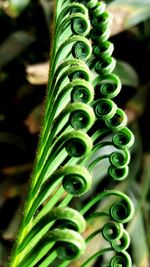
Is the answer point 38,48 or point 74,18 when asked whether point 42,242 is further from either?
point 38,48

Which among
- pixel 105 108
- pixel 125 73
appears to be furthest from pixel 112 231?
pixel 125 73

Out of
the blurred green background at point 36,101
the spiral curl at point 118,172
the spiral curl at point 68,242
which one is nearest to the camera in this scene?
the spiral curl at point 68,242

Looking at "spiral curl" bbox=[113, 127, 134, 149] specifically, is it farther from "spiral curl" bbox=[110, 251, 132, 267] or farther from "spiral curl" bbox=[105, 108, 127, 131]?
"spiral curl" bbox=[110, 251, 132, 267]

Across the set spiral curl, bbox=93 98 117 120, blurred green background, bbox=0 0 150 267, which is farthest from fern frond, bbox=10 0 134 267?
blurred green background, bbox=0 0 150 267

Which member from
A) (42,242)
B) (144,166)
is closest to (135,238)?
(144,166)

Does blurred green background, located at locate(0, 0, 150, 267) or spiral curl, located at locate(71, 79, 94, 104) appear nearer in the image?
spiral curl, located at locate(71, 79, 94, 104)

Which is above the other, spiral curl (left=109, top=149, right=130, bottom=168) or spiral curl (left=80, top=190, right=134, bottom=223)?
spiral curl (left=109, top=149, right=130, bottom=168)

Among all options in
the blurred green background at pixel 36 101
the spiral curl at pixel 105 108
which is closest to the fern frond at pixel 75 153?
the spiral curl at pixel 105 108

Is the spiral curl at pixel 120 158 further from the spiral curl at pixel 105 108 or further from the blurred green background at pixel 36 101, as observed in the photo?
the blurred green background at pixel 36 101
